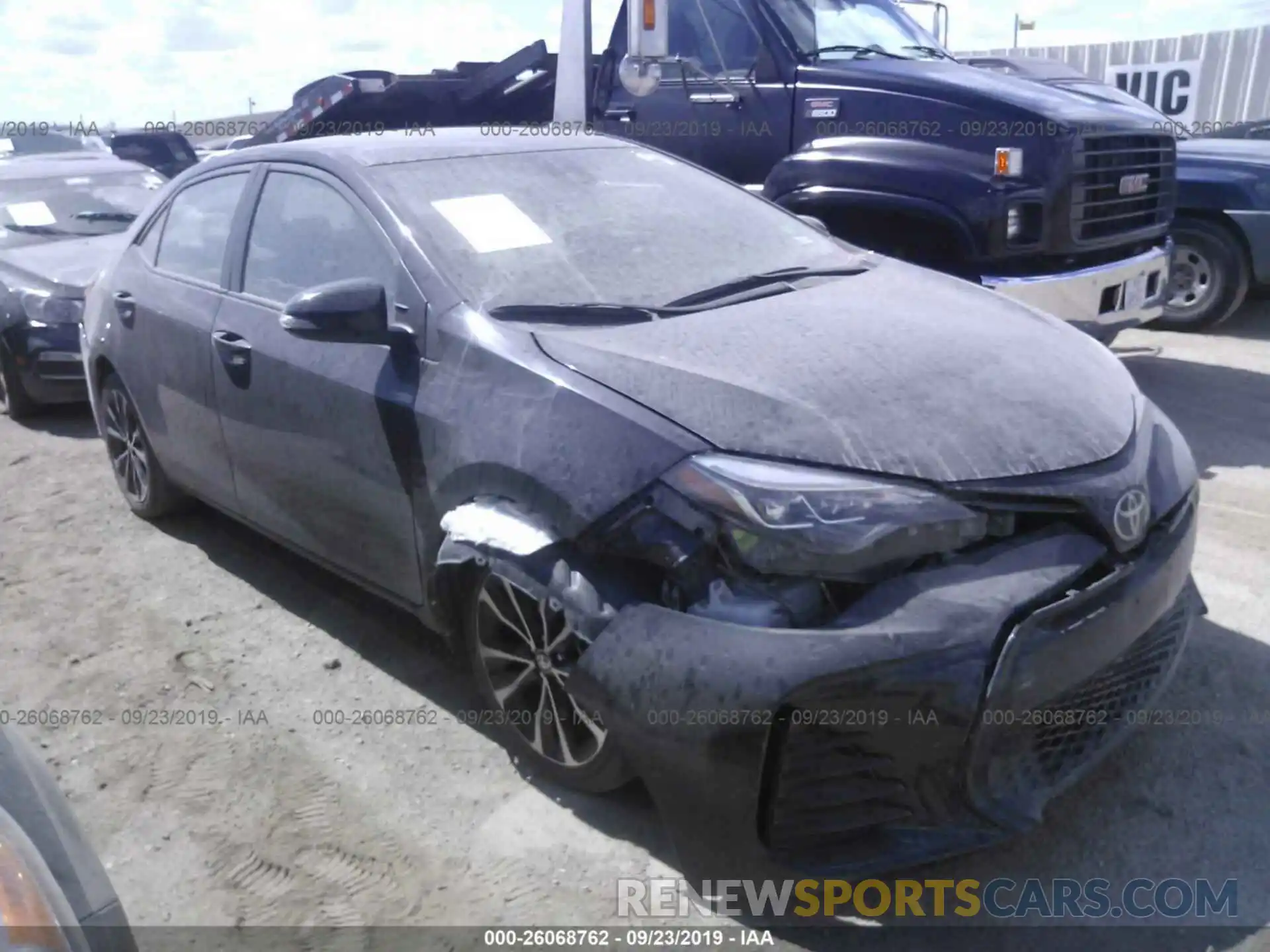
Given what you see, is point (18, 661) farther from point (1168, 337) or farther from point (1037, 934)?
point (1168, 337)

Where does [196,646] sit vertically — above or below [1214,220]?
below

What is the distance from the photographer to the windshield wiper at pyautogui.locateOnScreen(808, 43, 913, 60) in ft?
19.6

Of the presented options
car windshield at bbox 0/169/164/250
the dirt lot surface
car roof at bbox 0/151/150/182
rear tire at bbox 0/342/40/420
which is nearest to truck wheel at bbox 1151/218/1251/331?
the dirt lot surface

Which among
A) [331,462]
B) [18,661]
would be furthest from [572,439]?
[18,661]

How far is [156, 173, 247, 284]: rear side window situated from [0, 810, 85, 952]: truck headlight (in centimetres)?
281

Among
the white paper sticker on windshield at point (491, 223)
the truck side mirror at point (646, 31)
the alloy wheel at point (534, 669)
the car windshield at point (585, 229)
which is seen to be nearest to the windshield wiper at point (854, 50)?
the truck side mirror at point (646, 31)

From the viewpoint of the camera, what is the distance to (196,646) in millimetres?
3914

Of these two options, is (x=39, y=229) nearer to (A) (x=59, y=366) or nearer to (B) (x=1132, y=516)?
(A) (x=59, y=366)

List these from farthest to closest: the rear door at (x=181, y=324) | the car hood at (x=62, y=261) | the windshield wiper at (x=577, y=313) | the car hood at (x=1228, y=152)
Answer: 1. the car hood at (x=1228, y=152)
2. the car hood at (x=62, y=261)
3. the rear door at (x=181, y=324)
4. the windshield wiper at (x=577, y=313)

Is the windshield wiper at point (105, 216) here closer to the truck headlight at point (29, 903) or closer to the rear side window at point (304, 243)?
the rear side window at point (304, 243)

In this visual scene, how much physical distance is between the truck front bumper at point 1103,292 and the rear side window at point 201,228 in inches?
125

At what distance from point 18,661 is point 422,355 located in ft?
6.56

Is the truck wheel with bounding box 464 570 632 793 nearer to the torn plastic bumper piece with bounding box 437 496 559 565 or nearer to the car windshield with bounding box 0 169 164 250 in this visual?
the torn plastic bumper piece with bounding box 437 496 559 565

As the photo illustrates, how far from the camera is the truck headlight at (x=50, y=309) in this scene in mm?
6582
